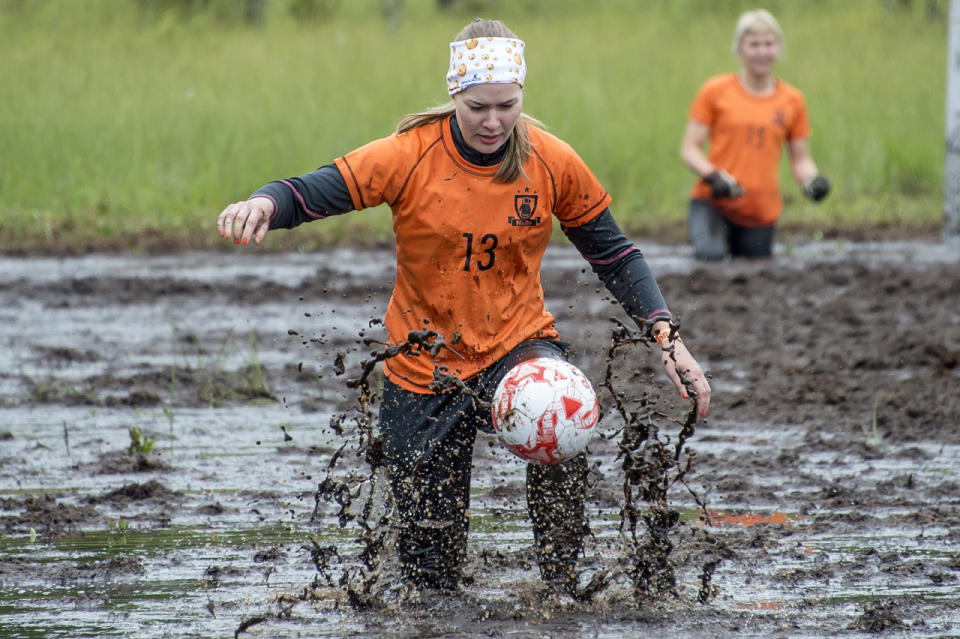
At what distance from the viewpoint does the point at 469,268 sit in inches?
188

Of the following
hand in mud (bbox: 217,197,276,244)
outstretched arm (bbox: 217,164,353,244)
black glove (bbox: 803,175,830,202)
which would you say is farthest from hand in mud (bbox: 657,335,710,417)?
black glove (bbox: 803,175,830,202)

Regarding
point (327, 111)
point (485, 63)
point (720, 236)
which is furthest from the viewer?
point (327, 111)

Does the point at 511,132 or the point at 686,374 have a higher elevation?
the point at 511,132

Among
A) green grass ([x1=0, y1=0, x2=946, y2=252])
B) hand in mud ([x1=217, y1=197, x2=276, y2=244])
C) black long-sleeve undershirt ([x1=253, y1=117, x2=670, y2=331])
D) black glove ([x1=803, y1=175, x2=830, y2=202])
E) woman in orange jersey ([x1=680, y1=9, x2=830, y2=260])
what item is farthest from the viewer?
green grass ([x1=0, y1=0, x2=946, y2=252])

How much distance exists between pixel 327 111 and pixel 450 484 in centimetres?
1336

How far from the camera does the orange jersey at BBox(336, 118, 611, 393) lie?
4719 millimetres

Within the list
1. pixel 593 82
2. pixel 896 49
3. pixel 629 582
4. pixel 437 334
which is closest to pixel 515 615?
pixel 629 582

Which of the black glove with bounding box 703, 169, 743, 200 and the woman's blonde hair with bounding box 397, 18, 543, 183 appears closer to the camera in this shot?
the woman's blonde hair with bounding box 397, 18, 543, 183

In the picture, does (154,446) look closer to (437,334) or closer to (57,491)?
(57,491)

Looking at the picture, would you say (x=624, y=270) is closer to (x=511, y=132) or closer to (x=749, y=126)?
(x=511, y=132)

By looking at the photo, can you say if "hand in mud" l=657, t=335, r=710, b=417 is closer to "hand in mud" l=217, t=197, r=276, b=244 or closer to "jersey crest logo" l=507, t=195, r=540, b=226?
"jersey crest logo" l=507, t=195, r=540, b=226

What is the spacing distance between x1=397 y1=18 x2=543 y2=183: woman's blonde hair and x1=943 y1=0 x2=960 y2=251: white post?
850 cm

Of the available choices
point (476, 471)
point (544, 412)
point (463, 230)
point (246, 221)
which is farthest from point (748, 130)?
point (246, 221)

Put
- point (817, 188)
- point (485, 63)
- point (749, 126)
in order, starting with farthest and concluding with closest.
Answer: point (749, 126)
point (817, 188)
point (485, 63)
